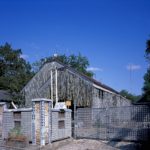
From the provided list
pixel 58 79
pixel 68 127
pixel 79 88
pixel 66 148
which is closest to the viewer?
pixel 66 148

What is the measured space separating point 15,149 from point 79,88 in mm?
13379

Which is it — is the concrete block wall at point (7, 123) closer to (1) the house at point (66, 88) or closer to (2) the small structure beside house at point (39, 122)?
(2) the small structure beside house at point (39, 122)

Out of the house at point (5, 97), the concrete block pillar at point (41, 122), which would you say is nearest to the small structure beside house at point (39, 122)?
the concrete block pillar at point (41, 122)

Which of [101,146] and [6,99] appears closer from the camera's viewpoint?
[101,146]

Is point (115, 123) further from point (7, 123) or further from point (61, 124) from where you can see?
point (7, 123)

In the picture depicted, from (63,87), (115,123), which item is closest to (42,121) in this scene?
(115,123)

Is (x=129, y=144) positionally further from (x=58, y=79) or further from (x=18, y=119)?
(x=58, y=79)

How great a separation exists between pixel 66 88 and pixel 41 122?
1339cm

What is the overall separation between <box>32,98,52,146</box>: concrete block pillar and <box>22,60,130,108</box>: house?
1088 cm

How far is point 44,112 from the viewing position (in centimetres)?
1479

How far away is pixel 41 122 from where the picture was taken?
14641 millimetres

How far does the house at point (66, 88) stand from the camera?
2650 centimetres

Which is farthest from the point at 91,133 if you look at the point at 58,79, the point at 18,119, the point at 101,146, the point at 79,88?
the point at 58,79

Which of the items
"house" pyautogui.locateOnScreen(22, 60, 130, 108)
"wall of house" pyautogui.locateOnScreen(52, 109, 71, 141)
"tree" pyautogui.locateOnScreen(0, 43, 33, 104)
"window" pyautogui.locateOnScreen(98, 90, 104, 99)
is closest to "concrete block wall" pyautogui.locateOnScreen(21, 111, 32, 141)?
"wall of house" pyautogui.locateOnScreen(52, 109, 71, 141)
